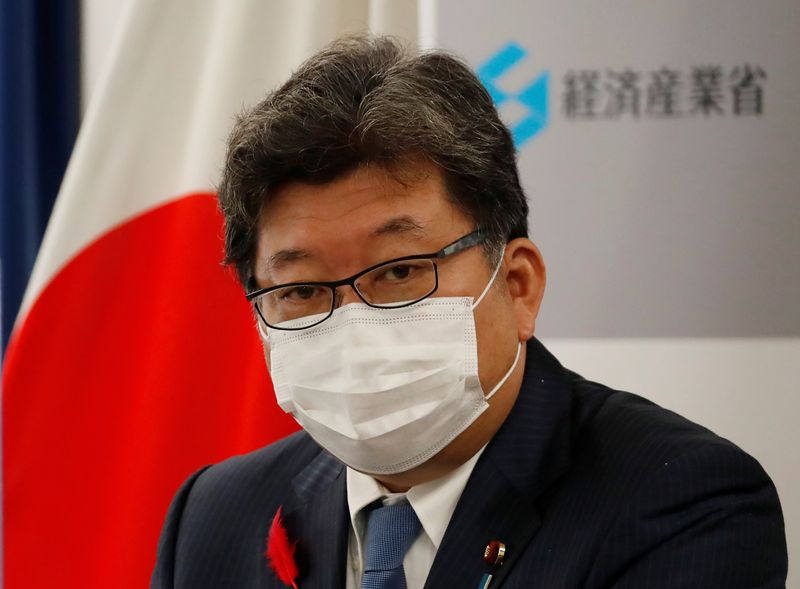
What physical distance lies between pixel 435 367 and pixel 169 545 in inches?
26.8

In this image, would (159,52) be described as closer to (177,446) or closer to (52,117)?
(52,117)

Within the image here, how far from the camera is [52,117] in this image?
2719mm

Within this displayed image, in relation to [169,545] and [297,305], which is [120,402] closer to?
[169,545]

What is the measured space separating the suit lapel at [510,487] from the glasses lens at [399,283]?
257 millimetres

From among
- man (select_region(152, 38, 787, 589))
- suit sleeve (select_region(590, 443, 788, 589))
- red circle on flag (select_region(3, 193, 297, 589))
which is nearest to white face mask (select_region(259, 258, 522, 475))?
man (select_region(152, 38, 787, 589))

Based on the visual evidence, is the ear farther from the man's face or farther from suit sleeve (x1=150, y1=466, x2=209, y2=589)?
suit sleeve (x1=150, y1=466, x2=209, y2=589)

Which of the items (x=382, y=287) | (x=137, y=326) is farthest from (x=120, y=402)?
(x=382, y=287)

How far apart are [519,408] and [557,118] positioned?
86cm

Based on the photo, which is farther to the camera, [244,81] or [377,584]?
[244,81]

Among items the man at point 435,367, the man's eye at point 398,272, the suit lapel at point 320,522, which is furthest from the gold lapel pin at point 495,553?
the man's eye at point 398,272

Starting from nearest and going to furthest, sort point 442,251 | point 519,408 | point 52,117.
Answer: point 442,251
point 519,408
point 52,117

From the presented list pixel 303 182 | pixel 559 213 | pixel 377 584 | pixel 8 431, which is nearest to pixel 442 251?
pixel 303 182

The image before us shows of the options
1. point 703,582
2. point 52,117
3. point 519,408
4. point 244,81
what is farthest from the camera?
point 52,117

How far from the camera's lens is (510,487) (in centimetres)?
144
